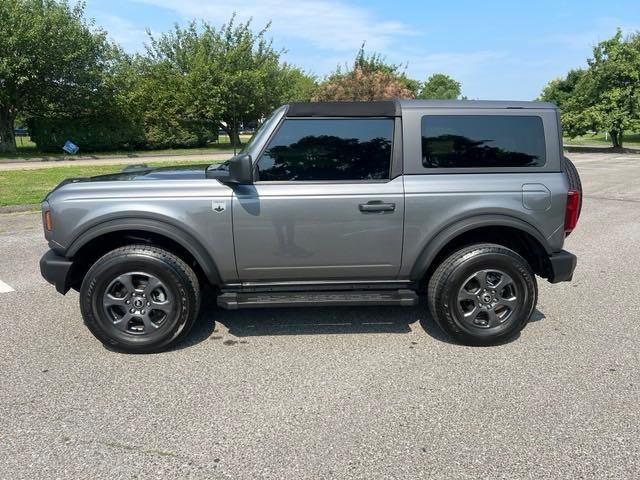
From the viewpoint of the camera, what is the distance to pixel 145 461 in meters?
2.42

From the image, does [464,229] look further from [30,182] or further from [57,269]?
[30,182]

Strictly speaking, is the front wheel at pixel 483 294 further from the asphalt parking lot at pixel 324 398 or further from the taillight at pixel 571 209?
the taillight at pixel 571 209

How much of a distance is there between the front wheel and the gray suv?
10mm

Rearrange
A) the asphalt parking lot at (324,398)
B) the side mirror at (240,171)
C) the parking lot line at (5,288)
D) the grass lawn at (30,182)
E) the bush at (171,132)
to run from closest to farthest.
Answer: the asphalt parking lot at (324,398) < the side mirror at (240,171) < the parking lot line at (5,288) < the grass lawn at (30,182) < the bush at (171,132)

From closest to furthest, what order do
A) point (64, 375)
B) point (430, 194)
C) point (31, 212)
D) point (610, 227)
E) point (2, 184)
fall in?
1. point (64, 375)
2. point (430, 194)
3. point (610, 227)
4. point (31, 212)
5. point (2, 184)

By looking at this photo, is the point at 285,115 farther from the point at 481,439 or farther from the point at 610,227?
the point at 610,227

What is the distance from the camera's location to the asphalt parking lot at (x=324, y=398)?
2418 mm

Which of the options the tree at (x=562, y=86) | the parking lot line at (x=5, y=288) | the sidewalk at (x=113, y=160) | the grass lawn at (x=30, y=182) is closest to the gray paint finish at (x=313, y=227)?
the parking lot line at (x=5, y=288)

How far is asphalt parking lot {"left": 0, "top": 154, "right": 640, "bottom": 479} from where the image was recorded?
2418 millimetres

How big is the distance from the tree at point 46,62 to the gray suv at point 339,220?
834 inches

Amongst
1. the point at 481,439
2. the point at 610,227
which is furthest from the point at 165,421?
the point at 610,227

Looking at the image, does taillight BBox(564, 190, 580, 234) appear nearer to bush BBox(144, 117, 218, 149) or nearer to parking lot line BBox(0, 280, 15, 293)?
parking lot line BBox(0, 280, 15, 293)

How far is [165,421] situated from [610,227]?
804 cm

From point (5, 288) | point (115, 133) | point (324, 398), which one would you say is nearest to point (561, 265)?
point (324, 398)
